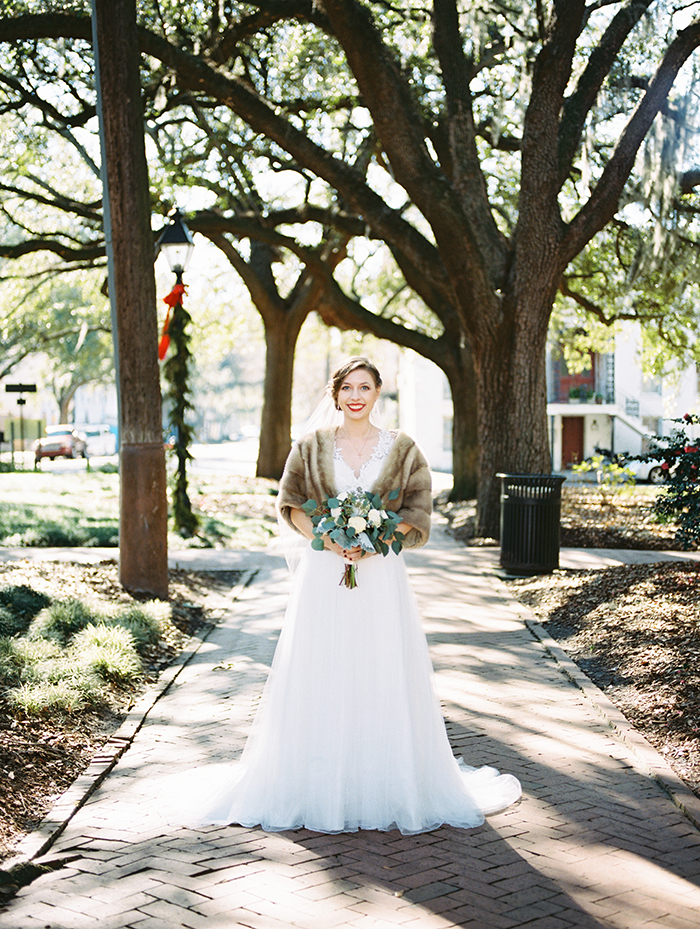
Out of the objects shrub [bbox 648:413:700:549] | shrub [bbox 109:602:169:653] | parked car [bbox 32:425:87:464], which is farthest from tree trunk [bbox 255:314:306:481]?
parked car [bbox 32:425:87:464]

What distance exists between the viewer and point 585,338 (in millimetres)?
28172

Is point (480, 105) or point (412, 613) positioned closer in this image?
point (412, 613)

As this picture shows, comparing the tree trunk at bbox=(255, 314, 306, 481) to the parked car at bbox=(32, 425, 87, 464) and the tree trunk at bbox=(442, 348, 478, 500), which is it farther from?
the parked car at bbox=(32, 425, 87, 464)

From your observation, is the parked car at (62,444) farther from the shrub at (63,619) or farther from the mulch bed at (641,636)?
the shrub at (63,619)

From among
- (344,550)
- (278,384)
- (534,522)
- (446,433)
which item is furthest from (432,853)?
(446,433)


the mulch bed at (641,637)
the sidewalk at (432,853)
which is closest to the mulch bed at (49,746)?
the sidewalk at (432,853)

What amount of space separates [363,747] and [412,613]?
0.69 m

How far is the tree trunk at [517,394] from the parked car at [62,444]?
33.8 m

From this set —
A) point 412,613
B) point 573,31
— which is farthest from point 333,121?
point 412,613

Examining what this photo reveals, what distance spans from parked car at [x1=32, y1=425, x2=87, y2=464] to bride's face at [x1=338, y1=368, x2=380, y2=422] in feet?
134

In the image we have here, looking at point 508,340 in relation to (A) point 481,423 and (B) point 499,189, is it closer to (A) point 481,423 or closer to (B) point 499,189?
(A) point 481,423

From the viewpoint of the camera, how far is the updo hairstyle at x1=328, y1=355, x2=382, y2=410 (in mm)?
4832

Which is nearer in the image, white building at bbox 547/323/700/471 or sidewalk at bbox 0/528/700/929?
sidewalk at bbox 0/528/700/929

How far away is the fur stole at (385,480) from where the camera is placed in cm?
486
